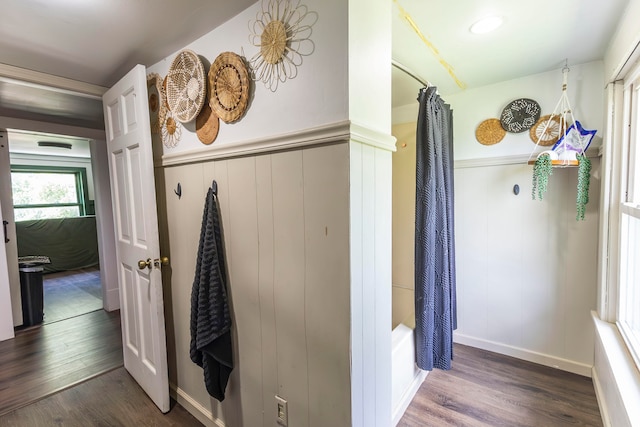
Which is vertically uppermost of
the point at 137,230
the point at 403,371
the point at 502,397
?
the point at 137,230

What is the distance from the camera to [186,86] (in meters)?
1.51

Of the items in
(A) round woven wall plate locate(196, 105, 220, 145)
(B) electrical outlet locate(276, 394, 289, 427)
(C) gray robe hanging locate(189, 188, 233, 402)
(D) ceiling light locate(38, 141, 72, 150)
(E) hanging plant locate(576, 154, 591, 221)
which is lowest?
(B) electrical outlet locate(276, 394, 289, 427)

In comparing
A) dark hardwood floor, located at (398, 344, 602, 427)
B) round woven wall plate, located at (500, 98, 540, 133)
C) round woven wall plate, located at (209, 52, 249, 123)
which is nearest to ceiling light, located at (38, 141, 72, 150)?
round woven wall plate, located at (209, 52, 249, 123)

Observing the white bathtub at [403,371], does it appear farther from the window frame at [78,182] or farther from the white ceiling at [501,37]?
the window frame at [78,182]

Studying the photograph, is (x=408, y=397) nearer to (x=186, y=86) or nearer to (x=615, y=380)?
(x=615, y=380)

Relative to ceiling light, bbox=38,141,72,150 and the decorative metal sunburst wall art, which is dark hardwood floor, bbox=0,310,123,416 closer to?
the decorative metal sunburst wall art

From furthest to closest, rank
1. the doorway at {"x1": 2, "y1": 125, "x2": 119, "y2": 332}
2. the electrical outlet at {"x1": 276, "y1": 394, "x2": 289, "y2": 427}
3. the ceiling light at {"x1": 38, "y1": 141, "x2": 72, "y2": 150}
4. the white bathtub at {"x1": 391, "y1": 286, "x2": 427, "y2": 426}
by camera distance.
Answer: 1. the ceiling light at {"x1": 38, "y1": 141, "x2": 72, "y2": 150}
2. the doorway at {"x1": 2, "y1": 125, "x2": 119, "y2": 332}
3. the white bathtub at {"x1": 391, "y1": 286, "x2": 427, "y2": 426}
4. the electrical outlet at {"x1": 276, "y1": 394, "x2": 289, "y2": 427}

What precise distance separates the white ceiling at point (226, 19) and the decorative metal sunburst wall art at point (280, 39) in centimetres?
15

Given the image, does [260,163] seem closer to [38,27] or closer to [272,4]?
[272,4]

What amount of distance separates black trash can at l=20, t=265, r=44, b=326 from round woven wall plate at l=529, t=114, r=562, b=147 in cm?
483

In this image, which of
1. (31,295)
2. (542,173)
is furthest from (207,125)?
(31,295)

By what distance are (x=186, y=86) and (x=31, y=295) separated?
309 cm

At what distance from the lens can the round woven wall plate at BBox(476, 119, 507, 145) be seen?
224cm

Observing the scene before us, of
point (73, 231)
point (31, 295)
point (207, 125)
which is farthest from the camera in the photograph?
point (73, 231)
